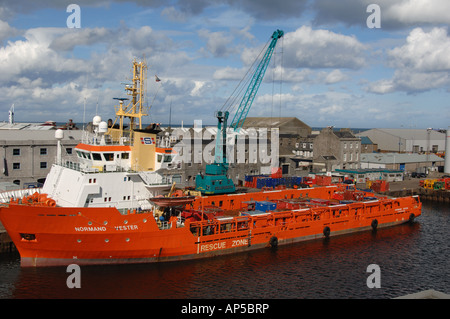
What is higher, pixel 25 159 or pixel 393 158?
pixel 393 158

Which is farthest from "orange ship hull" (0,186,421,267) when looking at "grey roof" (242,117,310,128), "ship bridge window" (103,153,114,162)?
"grey roof" (242,117,310,128)

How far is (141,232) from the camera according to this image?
24.8 metres

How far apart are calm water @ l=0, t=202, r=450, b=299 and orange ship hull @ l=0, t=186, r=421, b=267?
0.68 m

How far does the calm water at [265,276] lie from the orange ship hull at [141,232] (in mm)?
681

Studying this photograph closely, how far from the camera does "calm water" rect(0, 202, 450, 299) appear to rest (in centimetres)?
2197

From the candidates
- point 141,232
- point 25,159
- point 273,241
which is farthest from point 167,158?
point 25,159

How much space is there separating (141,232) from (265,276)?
8126mm

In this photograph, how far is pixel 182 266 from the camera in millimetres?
25719

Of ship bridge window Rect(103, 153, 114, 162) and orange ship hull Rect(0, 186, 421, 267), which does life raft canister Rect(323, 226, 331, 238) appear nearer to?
orange ship hull Rect(0, 186, 421, 267)

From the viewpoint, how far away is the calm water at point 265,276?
72.1 ft

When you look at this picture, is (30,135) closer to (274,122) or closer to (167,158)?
(167,158)

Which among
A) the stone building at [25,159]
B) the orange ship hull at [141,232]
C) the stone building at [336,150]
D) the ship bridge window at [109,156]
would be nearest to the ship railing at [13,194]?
the orange ship hull at [141,232]

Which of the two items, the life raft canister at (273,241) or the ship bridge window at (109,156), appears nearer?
the ship bridge window at (109,156)

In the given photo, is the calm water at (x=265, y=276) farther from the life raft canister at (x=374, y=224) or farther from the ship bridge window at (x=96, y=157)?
the ship bridge window at (x=96, y=157)
